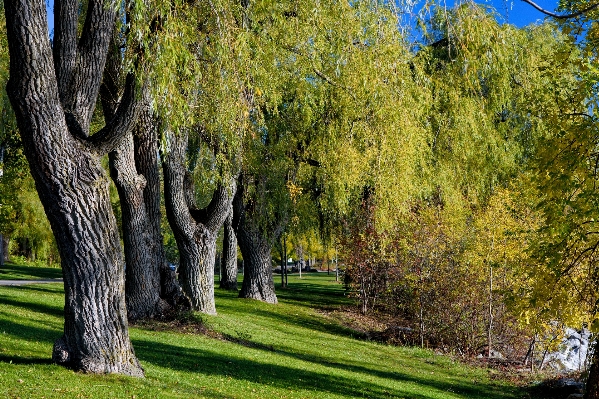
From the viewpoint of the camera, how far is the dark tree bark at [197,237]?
662 inches

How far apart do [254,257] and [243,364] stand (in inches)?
444

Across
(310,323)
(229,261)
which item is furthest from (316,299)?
(310,323)

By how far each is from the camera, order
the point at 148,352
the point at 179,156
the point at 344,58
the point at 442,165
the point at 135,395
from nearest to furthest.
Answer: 1. the point at 135,395
2. the point at 344,58
3. the point at 148,352
4. the point at 179,156
5. the point at 442,165

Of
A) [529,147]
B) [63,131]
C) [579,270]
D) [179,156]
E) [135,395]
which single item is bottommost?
[135,395]

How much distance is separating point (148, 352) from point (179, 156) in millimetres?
5713

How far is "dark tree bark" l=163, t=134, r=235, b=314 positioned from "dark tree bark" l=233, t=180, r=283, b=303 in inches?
246

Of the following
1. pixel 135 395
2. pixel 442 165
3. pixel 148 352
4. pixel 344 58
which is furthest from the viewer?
pixel 442 165

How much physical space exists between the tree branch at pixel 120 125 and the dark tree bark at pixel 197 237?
7671 mm

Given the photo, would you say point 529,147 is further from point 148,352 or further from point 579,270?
point 148,352

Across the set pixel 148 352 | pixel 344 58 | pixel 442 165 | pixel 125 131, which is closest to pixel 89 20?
pixel 125 131

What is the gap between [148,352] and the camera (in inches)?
467

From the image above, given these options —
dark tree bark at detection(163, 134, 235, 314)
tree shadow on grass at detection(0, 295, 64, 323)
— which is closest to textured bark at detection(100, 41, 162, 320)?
dark tree bark at detection(163, 134, 235, 314)

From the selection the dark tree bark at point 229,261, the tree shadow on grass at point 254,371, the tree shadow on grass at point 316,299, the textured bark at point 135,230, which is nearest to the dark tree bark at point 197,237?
the textured bark at point 135,230

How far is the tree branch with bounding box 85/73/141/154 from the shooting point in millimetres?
8695
